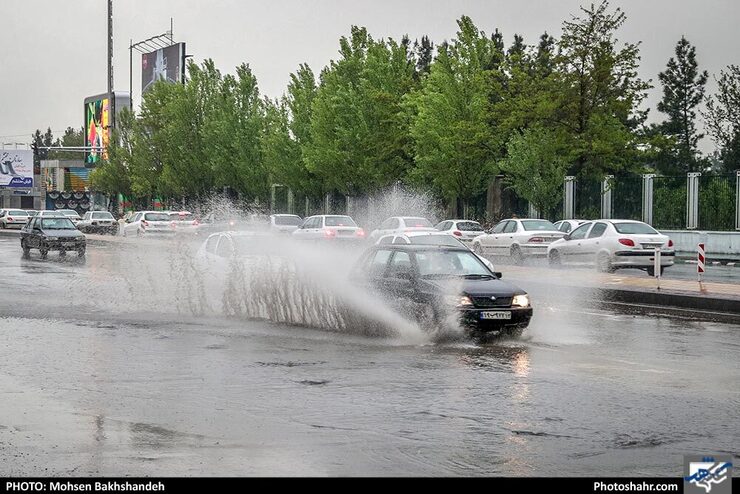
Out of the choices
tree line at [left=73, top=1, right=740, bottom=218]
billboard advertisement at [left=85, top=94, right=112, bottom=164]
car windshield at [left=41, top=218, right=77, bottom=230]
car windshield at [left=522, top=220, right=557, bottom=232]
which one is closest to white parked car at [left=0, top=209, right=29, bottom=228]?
tree line at [left=73, top=1, right=740, bottom=218]

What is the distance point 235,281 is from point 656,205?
29994mm

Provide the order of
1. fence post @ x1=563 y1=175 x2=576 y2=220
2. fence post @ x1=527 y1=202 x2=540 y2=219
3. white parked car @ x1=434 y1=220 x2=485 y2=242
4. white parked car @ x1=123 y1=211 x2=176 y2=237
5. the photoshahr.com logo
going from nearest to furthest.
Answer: the photoshahr.com logo → white parked car @ x1=434 y1=220 x2=485 y2=242 → fence post @ x1=563 y1=175 x2=576 y2=220 → fence post @ x1=527 y1=202 x2=540 y2=219 → white parked car @ x1=123 y1=211 x2=176 y2=237

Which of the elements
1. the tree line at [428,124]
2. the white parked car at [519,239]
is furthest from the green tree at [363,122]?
the white parked car at [519,239]

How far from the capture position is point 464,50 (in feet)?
172

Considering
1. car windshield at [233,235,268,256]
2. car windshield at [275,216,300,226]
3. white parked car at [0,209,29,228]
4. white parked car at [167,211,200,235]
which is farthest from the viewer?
white parked car at [0,209,29,228]

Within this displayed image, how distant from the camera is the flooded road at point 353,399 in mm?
7801

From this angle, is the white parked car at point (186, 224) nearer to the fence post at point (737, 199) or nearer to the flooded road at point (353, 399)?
the fence post at point (737, 199)

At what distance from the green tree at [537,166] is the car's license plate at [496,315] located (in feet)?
109

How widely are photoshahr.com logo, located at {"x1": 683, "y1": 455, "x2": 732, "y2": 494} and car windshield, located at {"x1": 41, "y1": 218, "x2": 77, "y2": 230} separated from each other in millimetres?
36945

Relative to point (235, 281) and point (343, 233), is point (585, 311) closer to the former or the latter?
point (235, 281)

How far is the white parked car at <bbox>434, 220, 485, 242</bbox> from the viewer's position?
43719 millimetres

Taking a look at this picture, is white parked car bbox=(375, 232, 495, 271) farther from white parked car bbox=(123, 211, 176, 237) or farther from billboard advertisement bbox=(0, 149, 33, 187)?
billboard advertisement bbox=(0, 149, 33, 187)

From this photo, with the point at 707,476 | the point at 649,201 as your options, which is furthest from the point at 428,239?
the point at 649,201

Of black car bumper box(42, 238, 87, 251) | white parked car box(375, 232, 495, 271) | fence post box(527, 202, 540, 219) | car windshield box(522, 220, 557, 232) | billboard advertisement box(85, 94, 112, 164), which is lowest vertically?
black car bumper box(42, 238, 87, 251)
